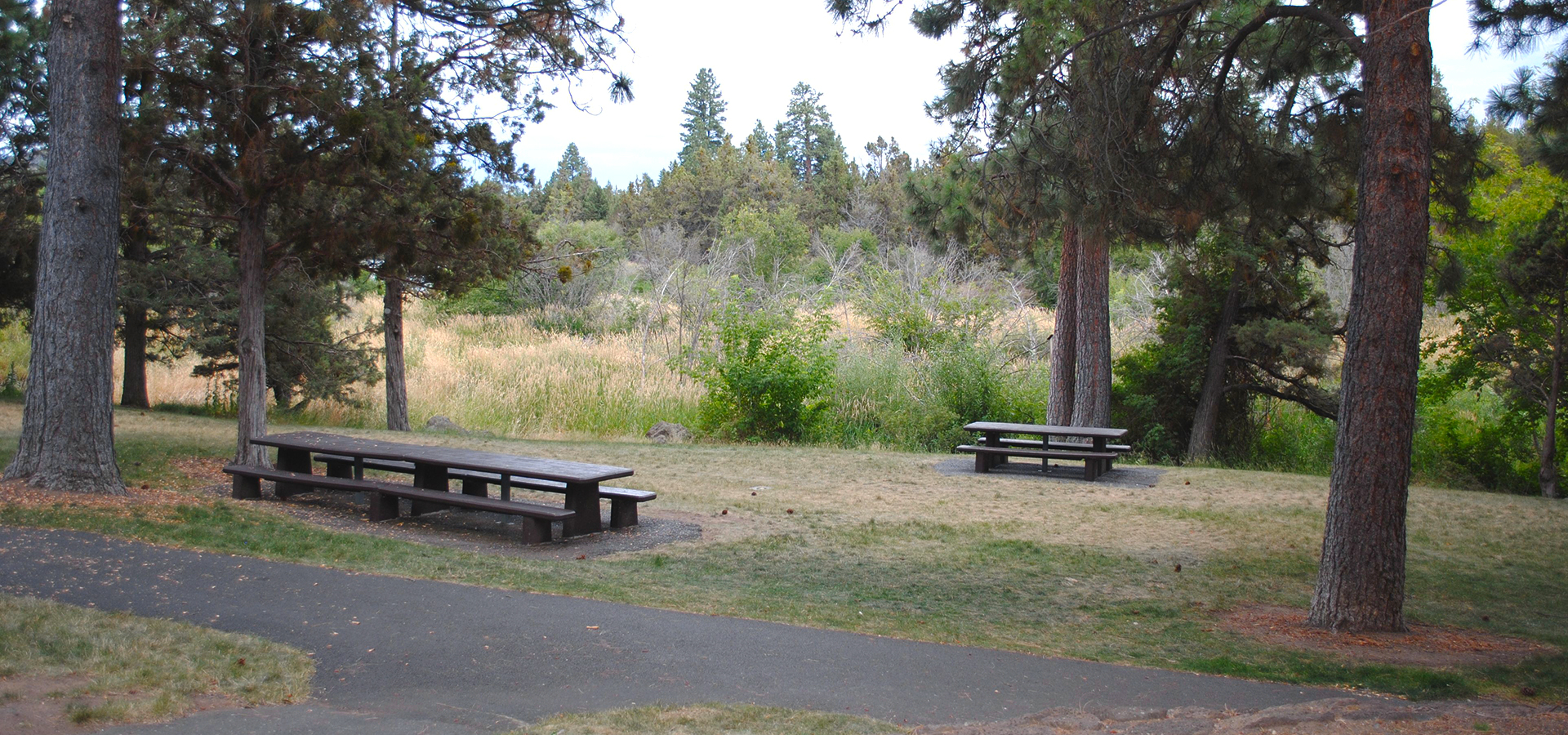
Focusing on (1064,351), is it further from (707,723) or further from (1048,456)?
(707,723)

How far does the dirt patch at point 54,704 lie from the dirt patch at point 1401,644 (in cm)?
544

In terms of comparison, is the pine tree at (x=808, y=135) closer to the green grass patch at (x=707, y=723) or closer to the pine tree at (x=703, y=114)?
the pine tree at (x=703, y=114)

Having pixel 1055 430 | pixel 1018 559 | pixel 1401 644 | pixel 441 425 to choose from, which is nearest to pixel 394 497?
pixel 1018 559

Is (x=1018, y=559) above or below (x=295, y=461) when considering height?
below

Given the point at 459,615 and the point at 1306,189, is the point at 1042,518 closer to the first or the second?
the point at 1306,189

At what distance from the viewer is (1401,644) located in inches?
221

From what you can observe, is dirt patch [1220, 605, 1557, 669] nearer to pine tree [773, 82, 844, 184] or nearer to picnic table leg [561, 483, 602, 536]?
picnic table leg [561, 483, 602, 536]

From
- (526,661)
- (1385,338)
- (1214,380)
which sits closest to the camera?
(526,661)

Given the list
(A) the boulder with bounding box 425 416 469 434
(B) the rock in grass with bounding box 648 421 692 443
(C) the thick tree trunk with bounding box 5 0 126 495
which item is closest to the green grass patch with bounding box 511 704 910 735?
(C) the thick tree trunk with bounding box 5 0 126 495

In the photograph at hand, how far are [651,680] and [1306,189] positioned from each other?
7.78 m

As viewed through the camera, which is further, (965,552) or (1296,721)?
(965,552)

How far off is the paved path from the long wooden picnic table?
190cm

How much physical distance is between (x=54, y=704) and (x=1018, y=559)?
6.14m

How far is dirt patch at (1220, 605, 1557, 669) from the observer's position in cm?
528
